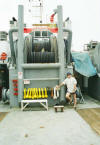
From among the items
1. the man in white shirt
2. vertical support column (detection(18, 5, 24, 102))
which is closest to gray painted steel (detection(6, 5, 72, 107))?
vertical support column (detection(18, 5, 24, 102))

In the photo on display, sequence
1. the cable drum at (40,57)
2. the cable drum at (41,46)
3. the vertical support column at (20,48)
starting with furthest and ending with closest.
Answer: the cable drum at (41,46) → the cable drum at (40,57) → the vertical support column at (20,48)

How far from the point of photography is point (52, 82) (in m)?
9.12

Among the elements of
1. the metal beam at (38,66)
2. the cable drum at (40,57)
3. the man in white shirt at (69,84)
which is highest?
the cable drum at (40,57)

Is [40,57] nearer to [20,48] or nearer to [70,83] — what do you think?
[20,48]

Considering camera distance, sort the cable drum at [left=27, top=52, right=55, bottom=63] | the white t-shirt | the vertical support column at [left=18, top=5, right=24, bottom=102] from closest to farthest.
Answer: the white t-shirt → the vertical support column at [left=18, top=5, right=24, bottom=102] → the cable drum at [left=27, top=52, right=55, bottom=63]

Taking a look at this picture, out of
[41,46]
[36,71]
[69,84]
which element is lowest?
[69,84]

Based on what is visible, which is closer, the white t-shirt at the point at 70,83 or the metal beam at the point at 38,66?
the white t-shirt at the point at 70,83

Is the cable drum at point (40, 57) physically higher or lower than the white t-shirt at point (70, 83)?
higher

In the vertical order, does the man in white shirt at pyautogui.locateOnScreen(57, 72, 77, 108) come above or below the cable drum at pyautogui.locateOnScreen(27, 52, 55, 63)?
below

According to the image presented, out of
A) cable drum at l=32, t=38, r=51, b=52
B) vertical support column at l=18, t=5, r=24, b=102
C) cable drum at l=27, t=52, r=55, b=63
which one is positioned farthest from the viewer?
cable drum at l=32, t=38, r=51, b=52

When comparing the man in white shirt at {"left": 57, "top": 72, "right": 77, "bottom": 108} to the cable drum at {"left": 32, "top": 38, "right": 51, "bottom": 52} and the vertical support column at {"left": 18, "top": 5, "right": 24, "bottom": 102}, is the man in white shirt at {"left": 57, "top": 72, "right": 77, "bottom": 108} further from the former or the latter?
the cable drum at {"left": 32, "top": 38, "right": 51, "bottom": 52}

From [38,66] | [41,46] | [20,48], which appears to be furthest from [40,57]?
[20,48]

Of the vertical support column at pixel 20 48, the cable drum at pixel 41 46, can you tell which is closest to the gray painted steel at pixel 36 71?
the vertical support column at pixel 20 48

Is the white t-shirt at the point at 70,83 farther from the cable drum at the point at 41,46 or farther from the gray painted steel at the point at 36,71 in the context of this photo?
the cable drum at the point at 41,46
